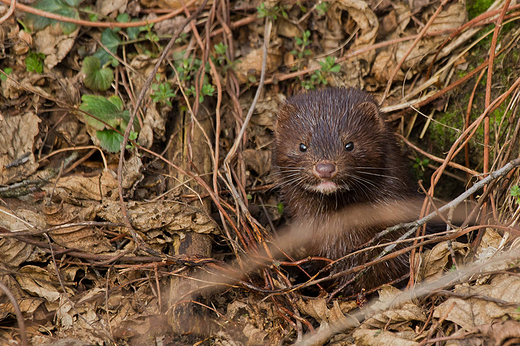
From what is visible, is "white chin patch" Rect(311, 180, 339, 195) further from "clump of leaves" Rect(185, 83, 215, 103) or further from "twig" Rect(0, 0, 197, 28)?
"twig" Rect(0, 0, 197, 28)

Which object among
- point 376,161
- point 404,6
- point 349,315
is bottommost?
point 349,315

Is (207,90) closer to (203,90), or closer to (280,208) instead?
(203,90)

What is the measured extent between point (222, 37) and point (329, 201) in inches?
101

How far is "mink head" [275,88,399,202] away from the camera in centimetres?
426

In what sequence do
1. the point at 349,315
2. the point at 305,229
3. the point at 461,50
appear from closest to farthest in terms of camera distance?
the point at 349,315, the point at 305,229, the point at 461,50

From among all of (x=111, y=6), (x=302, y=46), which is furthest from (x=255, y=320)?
(x=111, y=6)

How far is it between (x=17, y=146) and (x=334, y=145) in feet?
10.8

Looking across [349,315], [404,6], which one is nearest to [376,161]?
[349,315]

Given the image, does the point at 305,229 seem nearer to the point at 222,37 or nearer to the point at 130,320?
the point at 130,320

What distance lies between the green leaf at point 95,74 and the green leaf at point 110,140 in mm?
637

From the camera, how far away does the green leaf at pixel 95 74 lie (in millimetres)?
5316

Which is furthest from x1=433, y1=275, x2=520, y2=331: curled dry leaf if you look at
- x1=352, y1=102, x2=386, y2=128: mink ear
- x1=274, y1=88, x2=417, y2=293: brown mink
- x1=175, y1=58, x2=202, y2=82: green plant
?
x1=175, y1=58, x2=202, y2=82: green plant

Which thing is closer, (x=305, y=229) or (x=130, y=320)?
(x=130, y=320)

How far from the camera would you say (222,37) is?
5.86 metres
